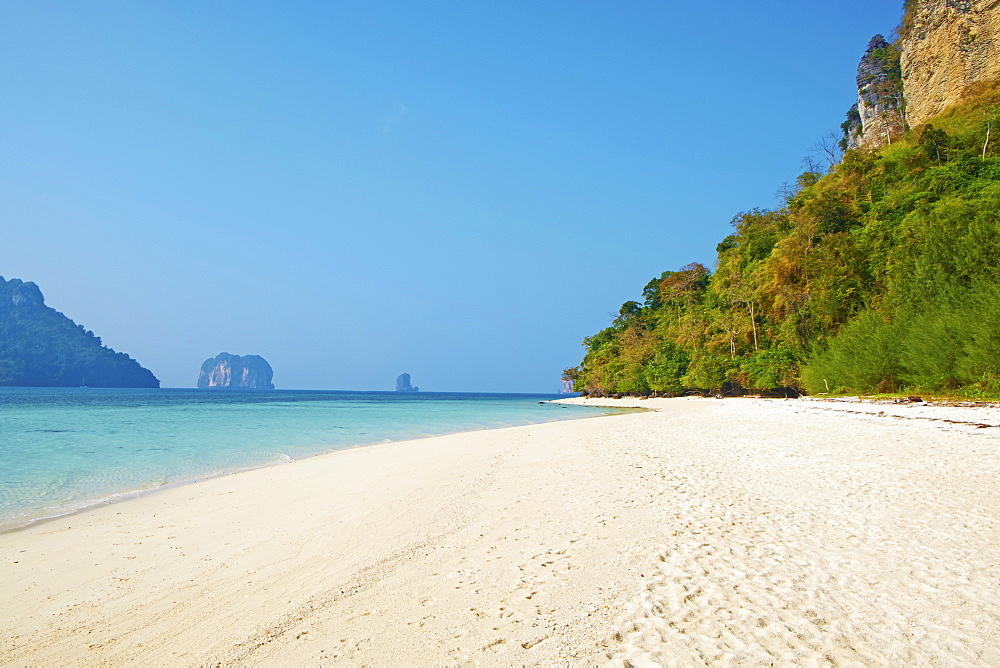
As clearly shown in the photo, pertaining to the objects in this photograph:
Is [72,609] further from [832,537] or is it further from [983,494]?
[983,494]

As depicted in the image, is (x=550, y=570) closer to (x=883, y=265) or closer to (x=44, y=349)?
(x=883, y=265)

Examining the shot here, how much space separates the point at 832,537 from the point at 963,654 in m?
2.36

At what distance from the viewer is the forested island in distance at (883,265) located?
68.6 feet

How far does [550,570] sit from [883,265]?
38.4 m

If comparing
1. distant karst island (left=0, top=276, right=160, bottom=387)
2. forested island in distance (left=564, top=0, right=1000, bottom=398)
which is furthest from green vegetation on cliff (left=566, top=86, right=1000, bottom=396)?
distant karst island (left=0, top=276, right=160, bottom=387)

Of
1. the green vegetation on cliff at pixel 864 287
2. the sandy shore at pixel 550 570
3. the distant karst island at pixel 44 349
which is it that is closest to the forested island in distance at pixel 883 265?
the green vegetation on cliff at pixel 864 287

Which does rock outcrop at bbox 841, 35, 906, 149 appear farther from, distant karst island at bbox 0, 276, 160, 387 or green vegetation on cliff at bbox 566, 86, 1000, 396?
distant karst island at bbox 0, 276, 160, 387

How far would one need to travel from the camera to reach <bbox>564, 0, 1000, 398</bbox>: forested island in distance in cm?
2092

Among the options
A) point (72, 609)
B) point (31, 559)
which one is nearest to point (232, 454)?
point (31, 559)

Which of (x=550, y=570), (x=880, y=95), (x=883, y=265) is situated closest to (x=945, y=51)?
(x=880, y=95)

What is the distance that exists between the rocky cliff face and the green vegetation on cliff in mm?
3359

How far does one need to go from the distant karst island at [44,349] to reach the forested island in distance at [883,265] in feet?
617

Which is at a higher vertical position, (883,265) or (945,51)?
(945,51)

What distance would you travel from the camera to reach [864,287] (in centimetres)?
3350
